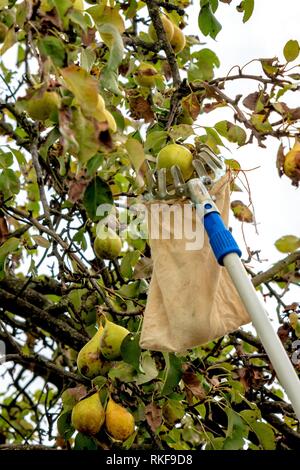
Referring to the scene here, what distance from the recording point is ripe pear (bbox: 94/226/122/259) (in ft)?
6.20

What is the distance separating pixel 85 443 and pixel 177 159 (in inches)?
27.6

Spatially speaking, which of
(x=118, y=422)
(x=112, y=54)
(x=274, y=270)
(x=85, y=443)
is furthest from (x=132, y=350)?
(x=112, y=54)

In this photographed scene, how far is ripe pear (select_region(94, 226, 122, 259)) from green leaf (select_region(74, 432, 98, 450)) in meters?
0.47

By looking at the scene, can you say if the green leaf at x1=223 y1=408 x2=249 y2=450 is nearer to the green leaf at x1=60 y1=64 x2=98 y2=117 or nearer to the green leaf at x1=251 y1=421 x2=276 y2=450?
the green leaf at x1=251 y1=421 x2=276 y2=450

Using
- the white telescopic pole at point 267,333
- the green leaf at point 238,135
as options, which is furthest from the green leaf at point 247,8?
the white telescopic pole at point 267,333

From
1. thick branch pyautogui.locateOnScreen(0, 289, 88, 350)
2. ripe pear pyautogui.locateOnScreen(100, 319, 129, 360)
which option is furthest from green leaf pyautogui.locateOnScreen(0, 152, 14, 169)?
ripe pear pyautogui.locateOnScreen(100, 319, 129, 360)

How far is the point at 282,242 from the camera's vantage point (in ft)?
5.76

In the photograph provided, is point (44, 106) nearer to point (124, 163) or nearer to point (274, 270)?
point (274, 270)

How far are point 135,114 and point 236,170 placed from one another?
1.28 ft

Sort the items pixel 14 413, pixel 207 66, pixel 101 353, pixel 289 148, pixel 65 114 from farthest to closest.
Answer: pixel 14 413
pixel 207 66
pixel 101 353
pixel 289 148
pixel 65 114

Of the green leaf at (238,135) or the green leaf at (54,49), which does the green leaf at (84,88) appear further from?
the green leaf at (238,135)

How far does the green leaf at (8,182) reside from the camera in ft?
6.47
